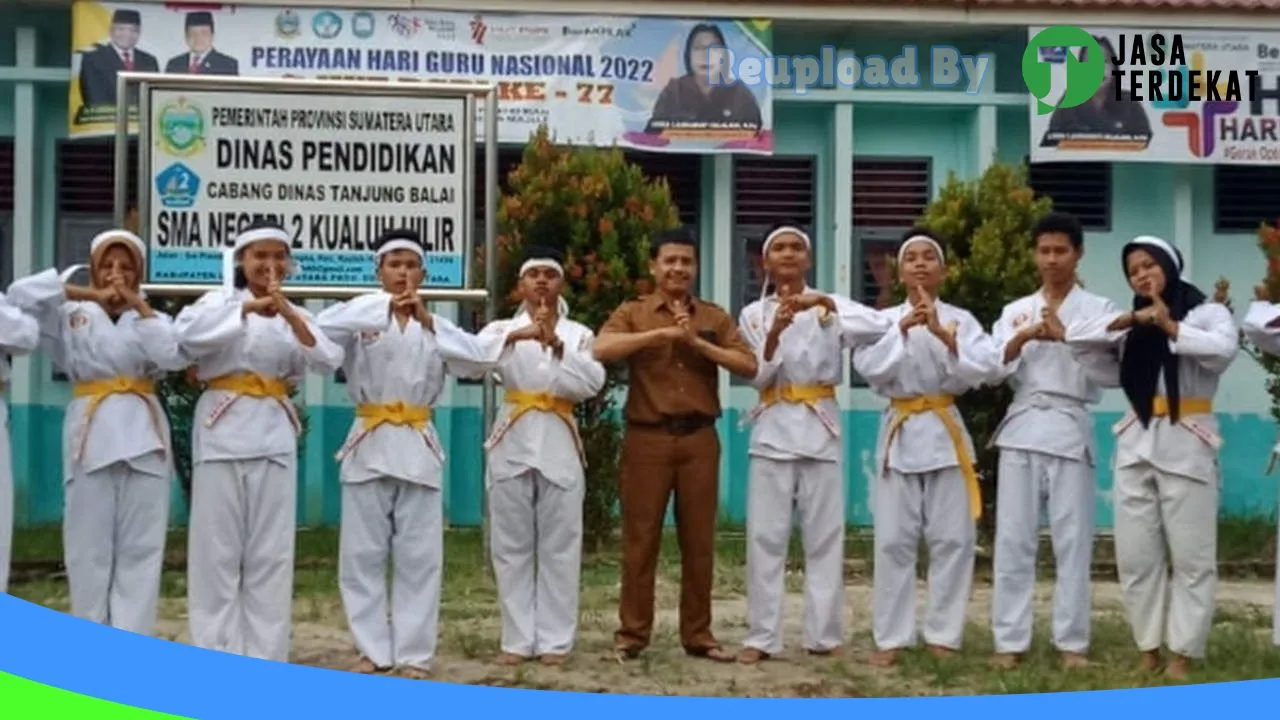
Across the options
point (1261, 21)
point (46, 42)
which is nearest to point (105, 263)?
point (46, 42)

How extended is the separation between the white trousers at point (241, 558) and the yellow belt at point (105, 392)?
330 millimetres

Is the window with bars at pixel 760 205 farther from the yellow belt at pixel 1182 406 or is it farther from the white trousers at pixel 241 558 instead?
the white trousers at pixel 241 558

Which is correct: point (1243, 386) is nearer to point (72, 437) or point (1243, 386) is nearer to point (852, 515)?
point (852, 515)

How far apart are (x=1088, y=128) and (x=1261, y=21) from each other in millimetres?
1619

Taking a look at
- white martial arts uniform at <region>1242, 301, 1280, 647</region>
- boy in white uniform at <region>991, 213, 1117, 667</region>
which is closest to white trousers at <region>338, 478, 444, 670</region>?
boy in white uniform at <region>991, 213, 1117, 667</region>

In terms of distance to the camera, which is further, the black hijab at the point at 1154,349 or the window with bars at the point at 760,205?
the window with bars at the point at 760,205

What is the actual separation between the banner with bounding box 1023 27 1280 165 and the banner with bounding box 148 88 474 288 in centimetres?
623

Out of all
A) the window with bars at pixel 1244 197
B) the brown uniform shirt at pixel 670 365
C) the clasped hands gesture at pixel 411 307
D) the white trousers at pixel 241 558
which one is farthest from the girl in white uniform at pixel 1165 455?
the window with bars at pixel 1244 197

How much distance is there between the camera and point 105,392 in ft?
26.0

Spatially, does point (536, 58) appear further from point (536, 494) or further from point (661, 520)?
point (661, 520)

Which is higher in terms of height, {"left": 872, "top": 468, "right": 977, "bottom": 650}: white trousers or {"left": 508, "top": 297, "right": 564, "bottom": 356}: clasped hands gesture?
{"left": 508, "top": 297, "right": 564, "bottom": 356}: clasped hands gesture

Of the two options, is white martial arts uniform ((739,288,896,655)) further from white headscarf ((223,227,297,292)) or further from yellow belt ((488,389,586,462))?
white headscarf ((223,227,297,292))

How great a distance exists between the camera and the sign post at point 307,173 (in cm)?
1010

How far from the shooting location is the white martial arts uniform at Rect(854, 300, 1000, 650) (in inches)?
336
